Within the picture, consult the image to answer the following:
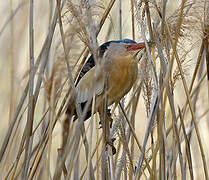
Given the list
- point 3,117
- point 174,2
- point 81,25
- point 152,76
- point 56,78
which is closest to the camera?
point 56,78

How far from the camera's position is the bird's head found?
4.63 feet

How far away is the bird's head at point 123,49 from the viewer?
4.63 feet

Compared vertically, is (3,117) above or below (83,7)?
below

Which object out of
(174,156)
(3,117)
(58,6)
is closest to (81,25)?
(58,6)

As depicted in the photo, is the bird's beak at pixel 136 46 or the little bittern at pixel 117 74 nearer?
the bird's beak at pixel 136 46

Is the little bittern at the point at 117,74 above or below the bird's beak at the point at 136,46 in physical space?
below

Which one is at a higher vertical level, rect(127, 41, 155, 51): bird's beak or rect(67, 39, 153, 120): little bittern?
rect(127, 41, 155, 51): bird's beak

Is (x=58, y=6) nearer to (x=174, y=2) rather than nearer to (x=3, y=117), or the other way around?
(x=174, y=2)

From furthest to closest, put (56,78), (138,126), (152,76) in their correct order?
(138,126)
(152,76)
(56,78)

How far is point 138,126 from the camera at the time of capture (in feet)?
7.69

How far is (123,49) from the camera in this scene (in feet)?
4.91

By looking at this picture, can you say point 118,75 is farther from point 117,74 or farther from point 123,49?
point 123,49

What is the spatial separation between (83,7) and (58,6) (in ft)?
0.24

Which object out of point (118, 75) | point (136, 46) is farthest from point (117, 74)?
point (136, 46)
